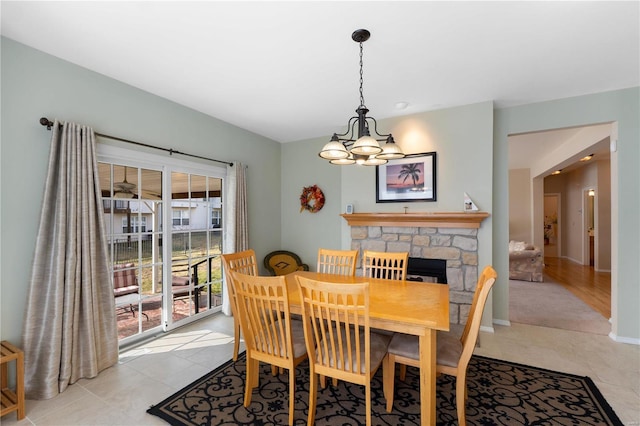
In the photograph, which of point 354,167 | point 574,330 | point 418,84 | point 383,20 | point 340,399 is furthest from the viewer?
point 354,167

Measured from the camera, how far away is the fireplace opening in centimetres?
364

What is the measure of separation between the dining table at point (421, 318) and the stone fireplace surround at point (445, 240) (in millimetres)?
1357

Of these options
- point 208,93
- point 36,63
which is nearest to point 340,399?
point 208,93

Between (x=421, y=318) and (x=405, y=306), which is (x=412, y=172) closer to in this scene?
(x=405, y=306)

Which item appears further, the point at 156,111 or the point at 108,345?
the point at 156,111

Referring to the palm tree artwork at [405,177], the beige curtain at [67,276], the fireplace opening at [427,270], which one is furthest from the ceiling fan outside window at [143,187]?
the fireplace opening at [427,270]

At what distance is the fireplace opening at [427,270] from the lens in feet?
11.9

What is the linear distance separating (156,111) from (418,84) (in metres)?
2.78

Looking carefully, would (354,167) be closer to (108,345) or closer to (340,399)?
(340,399)

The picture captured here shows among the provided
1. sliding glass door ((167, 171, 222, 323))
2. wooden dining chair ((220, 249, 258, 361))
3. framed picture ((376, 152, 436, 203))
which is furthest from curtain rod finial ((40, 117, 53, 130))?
framed picture ((376, 152, 436, 203))

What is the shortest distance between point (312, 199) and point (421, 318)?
3.35 meters

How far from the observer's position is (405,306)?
1.99 metres

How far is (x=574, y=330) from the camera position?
342 cm

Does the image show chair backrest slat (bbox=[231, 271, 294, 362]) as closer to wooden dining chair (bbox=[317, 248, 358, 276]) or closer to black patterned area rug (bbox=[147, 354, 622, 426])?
black patterned area rug (bbox=[147, 354, 622, 426])
